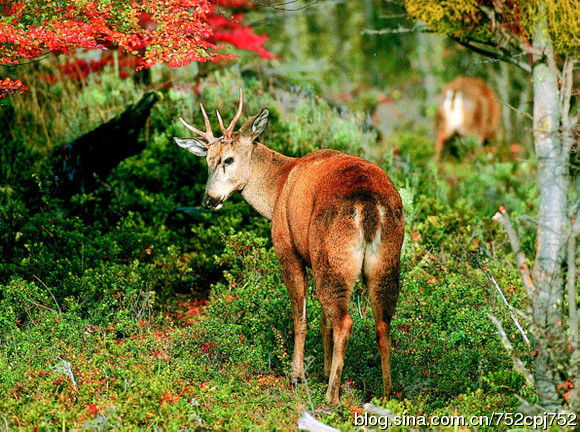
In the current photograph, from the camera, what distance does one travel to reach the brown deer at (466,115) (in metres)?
17.2

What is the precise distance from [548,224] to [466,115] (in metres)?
12.7

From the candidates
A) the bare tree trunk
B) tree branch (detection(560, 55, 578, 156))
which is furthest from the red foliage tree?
tree branch (detection(560, 55, 578, 156))

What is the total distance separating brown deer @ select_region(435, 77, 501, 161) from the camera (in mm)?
17172

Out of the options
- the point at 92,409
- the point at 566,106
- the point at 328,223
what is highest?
the point at 566,106

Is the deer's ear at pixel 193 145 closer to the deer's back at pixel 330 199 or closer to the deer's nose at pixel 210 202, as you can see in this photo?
the deer's nose at pixel 210 202

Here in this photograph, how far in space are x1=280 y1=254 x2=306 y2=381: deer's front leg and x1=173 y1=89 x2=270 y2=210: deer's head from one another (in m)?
0.95

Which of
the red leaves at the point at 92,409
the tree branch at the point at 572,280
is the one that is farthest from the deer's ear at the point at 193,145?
the tree branch at the point at 572,280

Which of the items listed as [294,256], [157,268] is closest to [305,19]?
[157,268]

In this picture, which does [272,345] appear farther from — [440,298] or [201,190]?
[201,190]

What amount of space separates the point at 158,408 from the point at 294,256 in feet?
5.94

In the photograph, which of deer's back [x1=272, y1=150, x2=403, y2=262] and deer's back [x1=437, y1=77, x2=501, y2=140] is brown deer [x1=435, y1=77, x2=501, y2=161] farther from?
deer's back [x1=272, y1=150, x2=403, y2=262]

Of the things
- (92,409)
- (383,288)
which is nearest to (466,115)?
(383,288)

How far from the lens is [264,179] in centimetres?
722

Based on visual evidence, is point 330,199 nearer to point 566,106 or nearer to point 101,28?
point 566,106
